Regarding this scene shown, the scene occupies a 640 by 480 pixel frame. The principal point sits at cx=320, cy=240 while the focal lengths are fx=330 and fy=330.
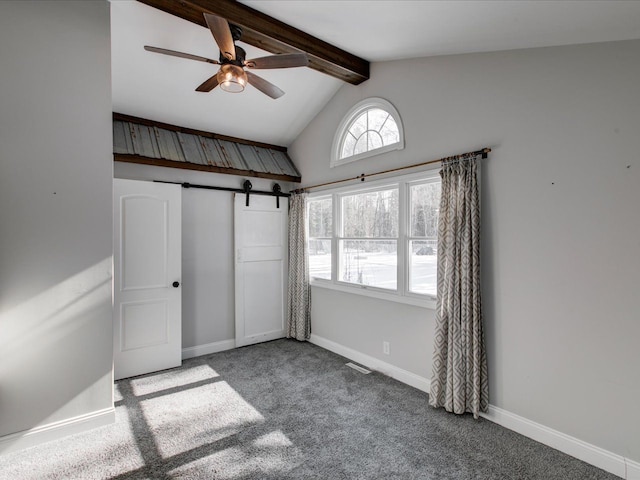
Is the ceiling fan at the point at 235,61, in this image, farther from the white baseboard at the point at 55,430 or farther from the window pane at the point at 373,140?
the white baseboard at the point at 55,430

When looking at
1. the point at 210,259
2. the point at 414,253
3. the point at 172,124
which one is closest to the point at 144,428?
the point at 210,259

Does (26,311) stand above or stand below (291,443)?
above

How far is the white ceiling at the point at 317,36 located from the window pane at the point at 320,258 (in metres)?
1.72

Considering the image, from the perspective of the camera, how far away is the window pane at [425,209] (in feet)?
10.2

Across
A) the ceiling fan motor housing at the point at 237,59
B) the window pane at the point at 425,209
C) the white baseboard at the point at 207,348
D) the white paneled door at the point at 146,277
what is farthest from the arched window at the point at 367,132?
the white baseboard at the point at 207,348

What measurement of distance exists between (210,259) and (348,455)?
287cm

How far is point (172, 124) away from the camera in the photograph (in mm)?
4125

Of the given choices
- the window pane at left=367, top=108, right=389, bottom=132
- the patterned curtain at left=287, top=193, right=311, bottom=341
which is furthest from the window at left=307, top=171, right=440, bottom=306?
the window pane at left=367, top=108, right=389, bottom=132

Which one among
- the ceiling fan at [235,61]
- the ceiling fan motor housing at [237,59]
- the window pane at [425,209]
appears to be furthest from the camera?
the window pane at [425,209]

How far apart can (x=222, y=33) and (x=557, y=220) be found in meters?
2.58

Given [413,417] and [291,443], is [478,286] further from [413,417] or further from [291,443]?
[291,443]

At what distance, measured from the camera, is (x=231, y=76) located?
2.46m

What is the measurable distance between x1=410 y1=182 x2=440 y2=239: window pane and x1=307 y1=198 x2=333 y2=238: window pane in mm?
1277

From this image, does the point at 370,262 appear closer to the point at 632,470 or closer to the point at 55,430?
the point at 632,470
